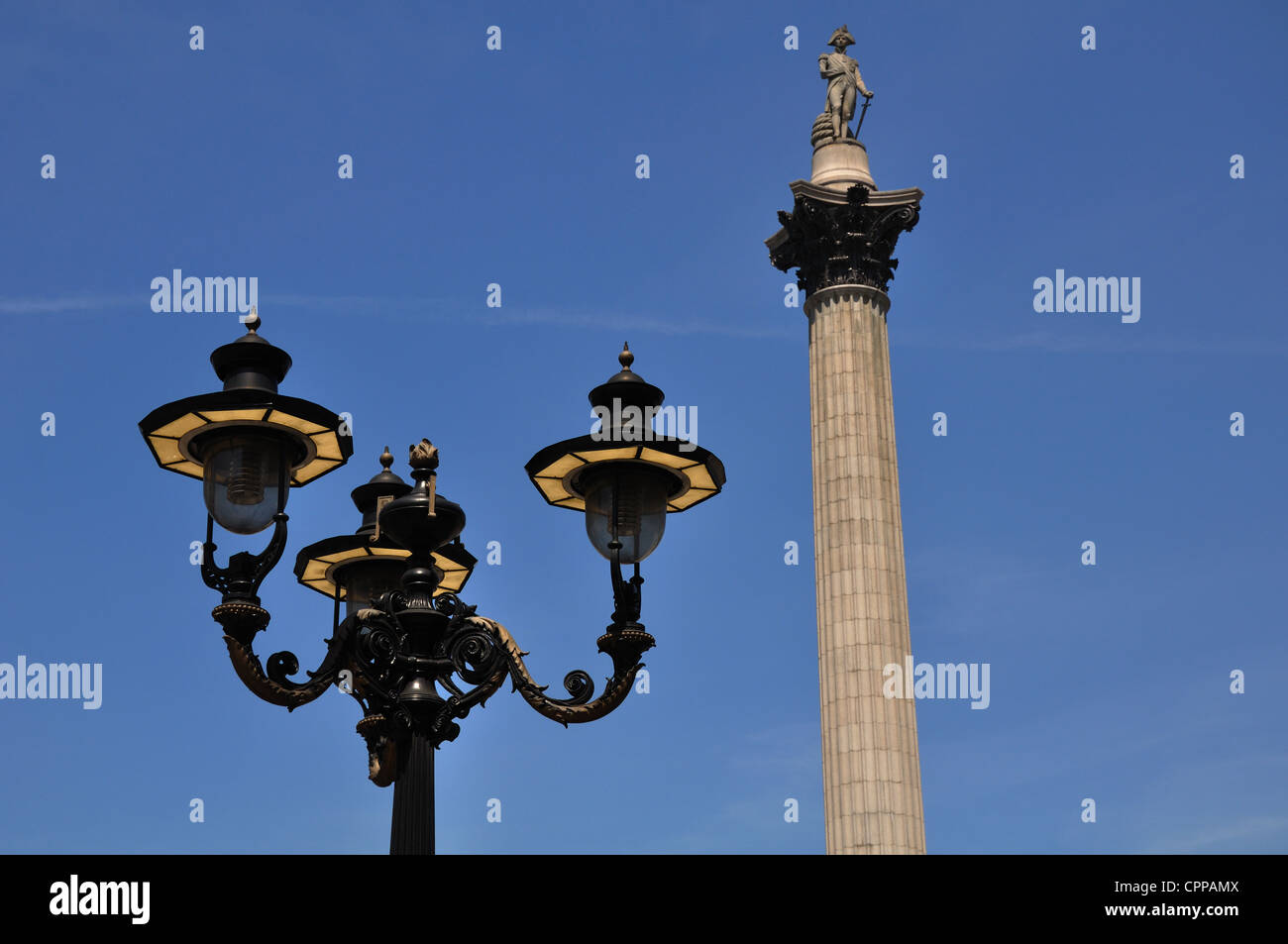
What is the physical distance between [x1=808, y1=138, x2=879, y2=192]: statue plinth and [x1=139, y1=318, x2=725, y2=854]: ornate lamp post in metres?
24.2

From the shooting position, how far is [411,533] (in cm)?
888

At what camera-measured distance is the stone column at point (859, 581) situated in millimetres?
28500

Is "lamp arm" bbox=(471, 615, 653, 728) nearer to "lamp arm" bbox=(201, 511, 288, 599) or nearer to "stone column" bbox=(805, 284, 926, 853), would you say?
"lamp arm" bbox=(201, 511, 288, 599)

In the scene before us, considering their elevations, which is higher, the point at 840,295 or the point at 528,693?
the point at 840,295

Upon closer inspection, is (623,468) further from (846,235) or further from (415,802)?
(846,235)

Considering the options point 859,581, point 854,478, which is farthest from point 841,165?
point 859,581

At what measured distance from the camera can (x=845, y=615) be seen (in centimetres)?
2953

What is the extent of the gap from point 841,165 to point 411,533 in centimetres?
2569

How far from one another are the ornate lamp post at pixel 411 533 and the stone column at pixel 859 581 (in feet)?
65.4

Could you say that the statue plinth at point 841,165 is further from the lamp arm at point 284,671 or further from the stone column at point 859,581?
the lamp arm at point 284,671
